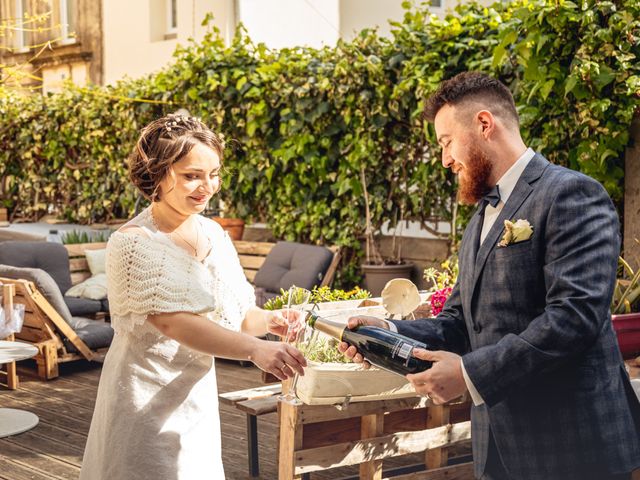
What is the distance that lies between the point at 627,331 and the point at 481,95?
1.21m

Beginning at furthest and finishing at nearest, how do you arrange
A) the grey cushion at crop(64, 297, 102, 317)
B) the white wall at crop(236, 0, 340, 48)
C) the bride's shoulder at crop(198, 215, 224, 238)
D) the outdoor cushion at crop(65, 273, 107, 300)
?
the white wall at crop(236, 0, 340, 48)
the outdoor cushion at crop(65, 273, 107, 300)
the grey cushion at crop(64, 297, 102, 317)
the bride's shoulder at crop(198, 215, 224, 238)

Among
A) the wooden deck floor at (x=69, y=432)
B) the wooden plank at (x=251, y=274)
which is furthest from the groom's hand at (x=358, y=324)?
the wooden plank at (x=251, y=274)

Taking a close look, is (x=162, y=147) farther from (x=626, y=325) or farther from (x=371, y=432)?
(x=371, y=432)

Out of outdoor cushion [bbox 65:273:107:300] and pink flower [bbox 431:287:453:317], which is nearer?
pink flower [bbox 431:287:453:317]

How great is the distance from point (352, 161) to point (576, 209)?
5.96m

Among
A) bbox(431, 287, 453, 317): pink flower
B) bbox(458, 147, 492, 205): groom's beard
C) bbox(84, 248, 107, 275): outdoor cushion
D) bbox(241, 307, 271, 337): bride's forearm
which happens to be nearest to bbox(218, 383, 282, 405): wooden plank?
bbox(431, 287, 453, 317): pink flower

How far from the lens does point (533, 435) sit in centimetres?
214

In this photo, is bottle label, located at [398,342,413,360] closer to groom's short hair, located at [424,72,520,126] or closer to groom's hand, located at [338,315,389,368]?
groom's hand, located at [338,315,389,368]

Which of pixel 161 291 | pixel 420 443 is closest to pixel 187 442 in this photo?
pixel 161 291

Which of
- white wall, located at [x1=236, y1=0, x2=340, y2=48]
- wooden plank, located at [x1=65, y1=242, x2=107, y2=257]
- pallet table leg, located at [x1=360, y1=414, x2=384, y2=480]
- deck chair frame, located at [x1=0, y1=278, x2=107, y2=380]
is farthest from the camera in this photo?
white wall, located at [x1=236, y1=0, x2=340, y2=48]

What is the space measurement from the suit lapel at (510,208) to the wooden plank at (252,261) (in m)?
6.53

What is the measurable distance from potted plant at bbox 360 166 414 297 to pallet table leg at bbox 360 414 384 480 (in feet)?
12.7

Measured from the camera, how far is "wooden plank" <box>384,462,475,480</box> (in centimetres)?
405

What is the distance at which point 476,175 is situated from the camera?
7.59 ft
